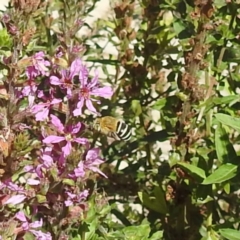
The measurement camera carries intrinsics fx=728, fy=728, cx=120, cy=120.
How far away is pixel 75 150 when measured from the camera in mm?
1566

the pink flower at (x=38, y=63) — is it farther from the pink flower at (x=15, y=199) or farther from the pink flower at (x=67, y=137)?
the pink flower at (x=15, y=199)

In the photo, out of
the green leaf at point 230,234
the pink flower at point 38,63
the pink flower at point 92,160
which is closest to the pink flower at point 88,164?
the pink flower at point 92,160

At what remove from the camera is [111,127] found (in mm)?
1787

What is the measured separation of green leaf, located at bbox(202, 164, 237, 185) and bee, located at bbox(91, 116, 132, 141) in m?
0.26

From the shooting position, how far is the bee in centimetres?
174

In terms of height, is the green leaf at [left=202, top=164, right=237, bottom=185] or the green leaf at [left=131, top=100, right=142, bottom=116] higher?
the green leaf at [left=202, top=164, right=237, bottom=185]

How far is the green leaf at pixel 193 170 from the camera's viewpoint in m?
1.83

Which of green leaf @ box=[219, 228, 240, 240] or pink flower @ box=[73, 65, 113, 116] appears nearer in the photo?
pink flower @ box=[73, 65, 113, 116]

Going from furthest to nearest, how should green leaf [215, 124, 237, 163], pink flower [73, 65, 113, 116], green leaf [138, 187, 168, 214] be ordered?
green leaf [138, 187, 168, 214] < green leaf [215, 124, 237, 163] < pink flower [73, 65, 113, 116]

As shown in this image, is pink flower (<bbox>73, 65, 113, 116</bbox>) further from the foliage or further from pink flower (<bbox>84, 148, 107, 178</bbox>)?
pink flower (<bbox>84, 148, 107, 178</bbox>)

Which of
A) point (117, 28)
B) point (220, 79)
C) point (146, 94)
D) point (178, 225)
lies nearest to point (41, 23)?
point (117, 28)

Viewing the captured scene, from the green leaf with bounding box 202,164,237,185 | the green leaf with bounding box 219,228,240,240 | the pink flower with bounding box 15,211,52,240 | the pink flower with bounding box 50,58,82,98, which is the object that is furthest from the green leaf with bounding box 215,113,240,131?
the pink flower with bounding box 15,211,52,240

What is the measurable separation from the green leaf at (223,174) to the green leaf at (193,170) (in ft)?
0.33

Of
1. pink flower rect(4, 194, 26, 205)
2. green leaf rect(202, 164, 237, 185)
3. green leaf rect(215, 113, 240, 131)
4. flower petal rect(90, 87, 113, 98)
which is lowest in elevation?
pink flower rect(4, 194, 26, 205)
